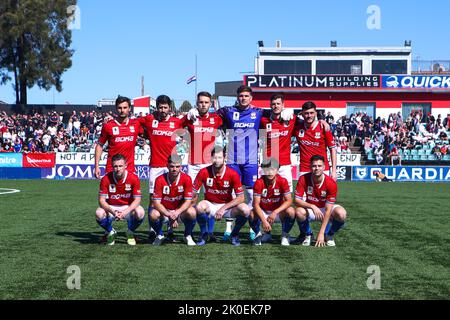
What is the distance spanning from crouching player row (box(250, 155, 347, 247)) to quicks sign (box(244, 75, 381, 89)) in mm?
36447

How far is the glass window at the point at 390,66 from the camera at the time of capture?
2191 inches

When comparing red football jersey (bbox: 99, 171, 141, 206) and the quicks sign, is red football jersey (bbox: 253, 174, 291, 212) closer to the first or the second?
red football jersey (bbox: 99, 171, 141, 206)

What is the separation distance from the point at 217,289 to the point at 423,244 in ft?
14.6

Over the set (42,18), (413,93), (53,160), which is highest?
(42,18)

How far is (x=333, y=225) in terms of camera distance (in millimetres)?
10133

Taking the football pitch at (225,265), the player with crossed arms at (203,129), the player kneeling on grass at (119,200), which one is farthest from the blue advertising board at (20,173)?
the player kneeling on grass at (119,200)

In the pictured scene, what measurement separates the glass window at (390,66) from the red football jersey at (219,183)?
4805 cm

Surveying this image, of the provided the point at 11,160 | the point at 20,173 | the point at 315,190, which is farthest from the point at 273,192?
the point at 11,160

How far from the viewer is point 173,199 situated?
1016cm

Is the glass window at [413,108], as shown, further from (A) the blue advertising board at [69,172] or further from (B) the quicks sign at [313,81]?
(A) the blue advertising board at [69,172]

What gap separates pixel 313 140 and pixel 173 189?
7.65ft

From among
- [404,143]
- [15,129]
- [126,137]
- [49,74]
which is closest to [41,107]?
[49,74]

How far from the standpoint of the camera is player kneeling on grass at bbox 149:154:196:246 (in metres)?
9.96

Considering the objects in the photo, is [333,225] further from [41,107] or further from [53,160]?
[41,107]
